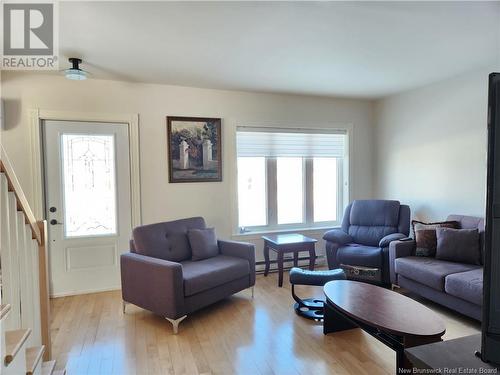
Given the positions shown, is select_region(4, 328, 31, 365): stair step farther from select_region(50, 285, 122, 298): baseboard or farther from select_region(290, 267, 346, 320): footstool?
select_region(50, 285, 122, 298): baseboard

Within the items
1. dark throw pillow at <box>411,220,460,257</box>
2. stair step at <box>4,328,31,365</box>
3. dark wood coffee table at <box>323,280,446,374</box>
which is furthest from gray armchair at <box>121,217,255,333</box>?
dark throw pillow at <box>411,220,460,257</box>

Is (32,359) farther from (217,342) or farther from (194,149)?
(194,149)

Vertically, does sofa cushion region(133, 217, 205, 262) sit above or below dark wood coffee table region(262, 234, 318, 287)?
above

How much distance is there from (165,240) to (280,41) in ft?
7.10

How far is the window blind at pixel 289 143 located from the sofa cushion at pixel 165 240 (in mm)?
1336

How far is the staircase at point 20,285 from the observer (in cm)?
138

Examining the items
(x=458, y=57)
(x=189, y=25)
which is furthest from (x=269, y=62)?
(x=458, y=57)

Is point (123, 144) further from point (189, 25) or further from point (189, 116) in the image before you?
point (189, 25)

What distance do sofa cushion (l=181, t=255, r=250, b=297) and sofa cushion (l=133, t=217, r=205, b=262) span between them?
15 centimetres

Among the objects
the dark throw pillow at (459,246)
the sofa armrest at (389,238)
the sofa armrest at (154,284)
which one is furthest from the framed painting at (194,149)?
the dark throw pillow at (459,246)

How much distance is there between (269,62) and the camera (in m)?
3.11

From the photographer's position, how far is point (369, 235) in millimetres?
4070

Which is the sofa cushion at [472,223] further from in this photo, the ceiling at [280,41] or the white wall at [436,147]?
the ceiling at [280,41]

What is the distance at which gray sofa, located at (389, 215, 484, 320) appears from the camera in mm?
2590
